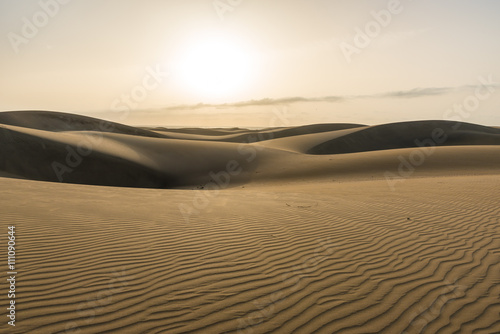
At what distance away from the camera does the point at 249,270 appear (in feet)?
17.1

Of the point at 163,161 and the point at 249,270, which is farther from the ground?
the point at 163,161

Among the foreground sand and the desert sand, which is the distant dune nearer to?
the desert sand

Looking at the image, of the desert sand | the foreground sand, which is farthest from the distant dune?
the foreground sand

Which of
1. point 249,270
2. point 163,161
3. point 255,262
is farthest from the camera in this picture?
point 163,161

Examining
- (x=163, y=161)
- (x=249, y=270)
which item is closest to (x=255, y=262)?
(x=249, y=270)

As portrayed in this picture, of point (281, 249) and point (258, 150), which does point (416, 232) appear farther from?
point (258, 150)

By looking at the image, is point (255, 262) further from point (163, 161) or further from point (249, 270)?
point (163, 161)

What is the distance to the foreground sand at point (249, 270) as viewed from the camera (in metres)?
3.84

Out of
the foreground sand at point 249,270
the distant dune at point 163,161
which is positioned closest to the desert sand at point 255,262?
the foreground sand at point 249,270

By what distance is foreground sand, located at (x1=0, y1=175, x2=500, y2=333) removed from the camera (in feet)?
12.6

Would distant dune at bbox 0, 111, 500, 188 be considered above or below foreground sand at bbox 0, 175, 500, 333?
above

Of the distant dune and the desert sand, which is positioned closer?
the desert sand

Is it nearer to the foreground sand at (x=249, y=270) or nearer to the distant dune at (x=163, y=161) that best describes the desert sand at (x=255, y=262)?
the foreground sand at (x=249, y=270)

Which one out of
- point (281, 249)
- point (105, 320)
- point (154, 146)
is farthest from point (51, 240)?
point (154, 146)
